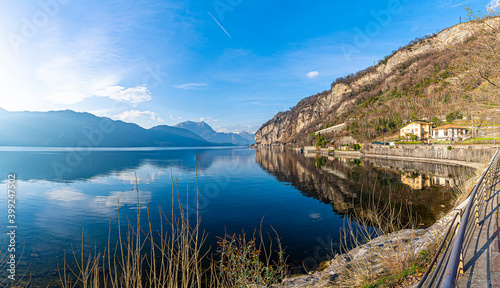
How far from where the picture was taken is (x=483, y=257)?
14.7 feet

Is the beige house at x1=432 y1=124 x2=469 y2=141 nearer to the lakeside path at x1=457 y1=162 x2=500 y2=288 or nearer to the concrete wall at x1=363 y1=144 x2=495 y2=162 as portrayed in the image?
the concrete wall at x1=363 y1=144 x2=495 y2=162

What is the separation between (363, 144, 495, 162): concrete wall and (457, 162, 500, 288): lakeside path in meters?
34.0

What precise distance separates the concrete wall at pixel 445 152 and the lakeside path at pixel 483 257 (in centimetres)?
3396

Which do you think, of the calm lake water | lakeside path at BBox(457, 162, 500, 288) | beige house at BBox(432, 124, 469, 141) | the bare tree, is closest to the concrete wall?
A: beige house at BBox(432, 124, 469, 141)

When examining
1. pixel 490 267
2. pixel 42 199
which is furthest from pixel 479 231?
pixel 42 199

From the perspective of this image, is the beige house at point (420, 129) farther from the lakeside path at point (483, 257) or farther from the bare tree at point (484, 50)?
the lakeside path at point (483, 257)

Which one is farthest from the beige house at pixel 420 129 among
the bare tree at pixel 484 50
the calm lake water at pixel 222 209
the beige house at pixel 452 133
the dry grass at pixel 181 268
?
the dry grass at pixel 181 268

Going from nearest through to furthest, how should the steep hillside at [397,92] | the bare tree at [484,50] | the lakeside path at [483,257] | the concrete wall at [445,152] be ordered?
the lakeside path at [483,257] < the bare tree at [484,50] < the concrete wall at [445,152] < the steep hillside at [397,92]

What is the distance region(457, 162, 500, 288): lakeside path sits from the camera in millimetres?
3727

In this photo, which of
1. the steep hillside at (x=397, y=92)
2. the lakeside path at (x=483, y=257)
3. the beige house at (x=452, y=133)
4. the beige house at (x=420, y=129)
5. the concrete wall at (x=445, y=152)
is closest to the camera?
the lakeside path at (x=483, y=257)

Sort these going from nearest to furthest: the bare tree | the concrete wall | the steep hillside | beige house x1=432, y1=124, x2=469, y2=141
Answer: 1. the bare tree
2. the concrete wall
3. beige house x1=432, y1=124, x2=469, y2=141
4. the steep hillside

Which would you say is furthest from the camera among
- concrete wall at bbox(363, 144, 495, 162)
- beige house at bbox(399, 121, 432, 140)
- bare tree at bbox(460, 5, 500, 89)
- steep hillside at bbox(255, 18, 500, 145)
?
steep hillside at bbox(255, 18, 500, 145)

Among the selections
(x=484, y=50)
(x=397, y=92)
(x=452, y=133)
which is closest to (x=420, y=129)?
(x=452, y=133)

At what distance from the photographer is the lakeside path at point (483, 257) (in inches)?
147
